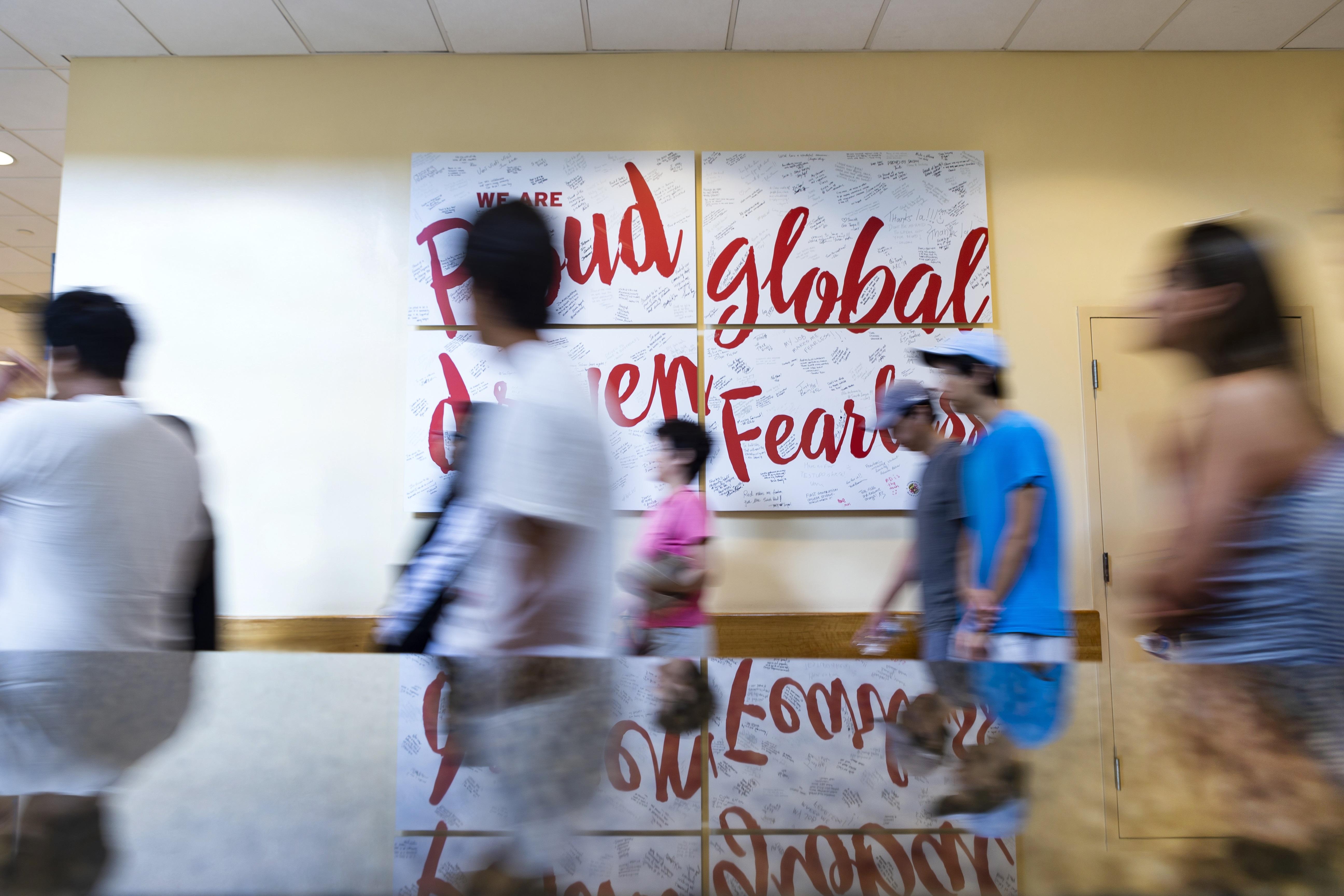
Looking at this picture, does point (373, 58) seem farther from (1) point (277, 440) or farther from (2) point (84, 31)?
(1) point (277, 440)

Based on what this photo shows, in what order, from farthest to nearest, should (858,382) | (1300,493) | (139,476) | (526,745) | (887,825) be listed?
(858,382) < (139,476) < (1300,493) < (526,745) < (887,825)

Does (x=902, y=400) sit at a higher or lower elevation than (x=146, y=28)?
lower

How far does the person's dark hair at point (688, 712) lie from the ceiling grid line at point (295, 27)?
3401mm

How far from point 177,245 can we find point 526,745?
11.7 feet

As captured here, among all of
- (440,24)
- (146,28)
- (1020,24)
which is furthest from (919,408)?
(146,28)

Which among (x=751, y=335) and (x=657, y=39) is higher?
(x=657, y=39)

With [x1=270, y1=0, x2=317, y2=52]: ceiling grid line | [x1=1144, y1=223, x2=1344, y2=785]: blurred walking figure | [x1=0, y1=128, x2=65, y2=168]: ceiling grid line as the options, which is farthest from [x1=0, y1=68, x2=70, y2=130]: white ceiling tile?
[x1=1144, y1=223, x2=1344, y2=785]: blurred walking figure

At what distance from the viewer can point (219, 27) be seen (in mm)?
3107

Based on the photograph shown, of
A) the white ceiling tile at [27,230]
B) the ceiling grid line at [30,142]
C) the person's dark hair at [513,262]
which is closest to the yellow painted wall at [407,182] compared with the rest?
the ceiling grid line at [30,142]

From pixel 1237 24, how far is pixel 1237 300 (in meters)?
2.96

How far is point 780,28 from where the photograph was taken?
313 cm

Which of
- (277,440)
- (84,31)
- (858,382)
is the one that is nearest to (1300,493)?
(858,382)

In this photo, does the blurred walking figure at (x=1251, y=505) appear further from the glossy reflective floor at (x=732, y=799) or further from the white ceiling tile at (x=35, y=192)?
the white ceiling tile at (x=35, y=192)
